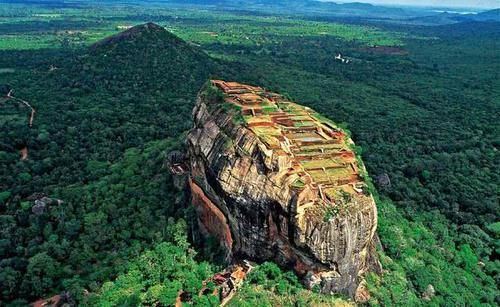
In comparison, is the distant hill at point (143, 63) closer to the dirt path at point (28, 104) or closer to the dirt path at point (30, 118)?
the dirt path at point (28, 104)

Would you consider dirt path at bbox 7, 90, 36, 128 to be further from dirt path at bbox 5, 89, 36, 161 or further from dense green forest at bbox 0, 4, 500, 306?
dense green forest at bbox 0, 4, 500, 306

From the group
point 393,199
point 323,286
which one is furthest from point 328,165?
point 393,199

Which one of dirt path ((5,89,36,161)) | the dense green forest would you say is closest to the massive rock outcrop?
the dense green forest

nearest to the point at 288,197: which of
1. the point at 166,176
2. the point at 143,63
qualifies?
the point at 166,176

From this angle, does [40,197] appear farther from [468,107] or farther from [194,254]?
[468,107]

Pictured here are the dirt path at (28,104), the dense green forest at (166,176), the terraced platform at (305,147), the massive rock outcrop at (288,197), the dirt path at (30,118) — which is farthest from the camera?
the dirt path at (28,104)

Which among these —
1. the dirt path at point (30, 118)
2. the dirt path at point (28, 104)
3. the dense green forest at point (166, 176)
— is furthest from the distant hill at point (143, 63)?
the dirt path at point (30, 118)

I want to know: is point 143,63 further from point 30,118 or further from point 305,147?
point 305,147
